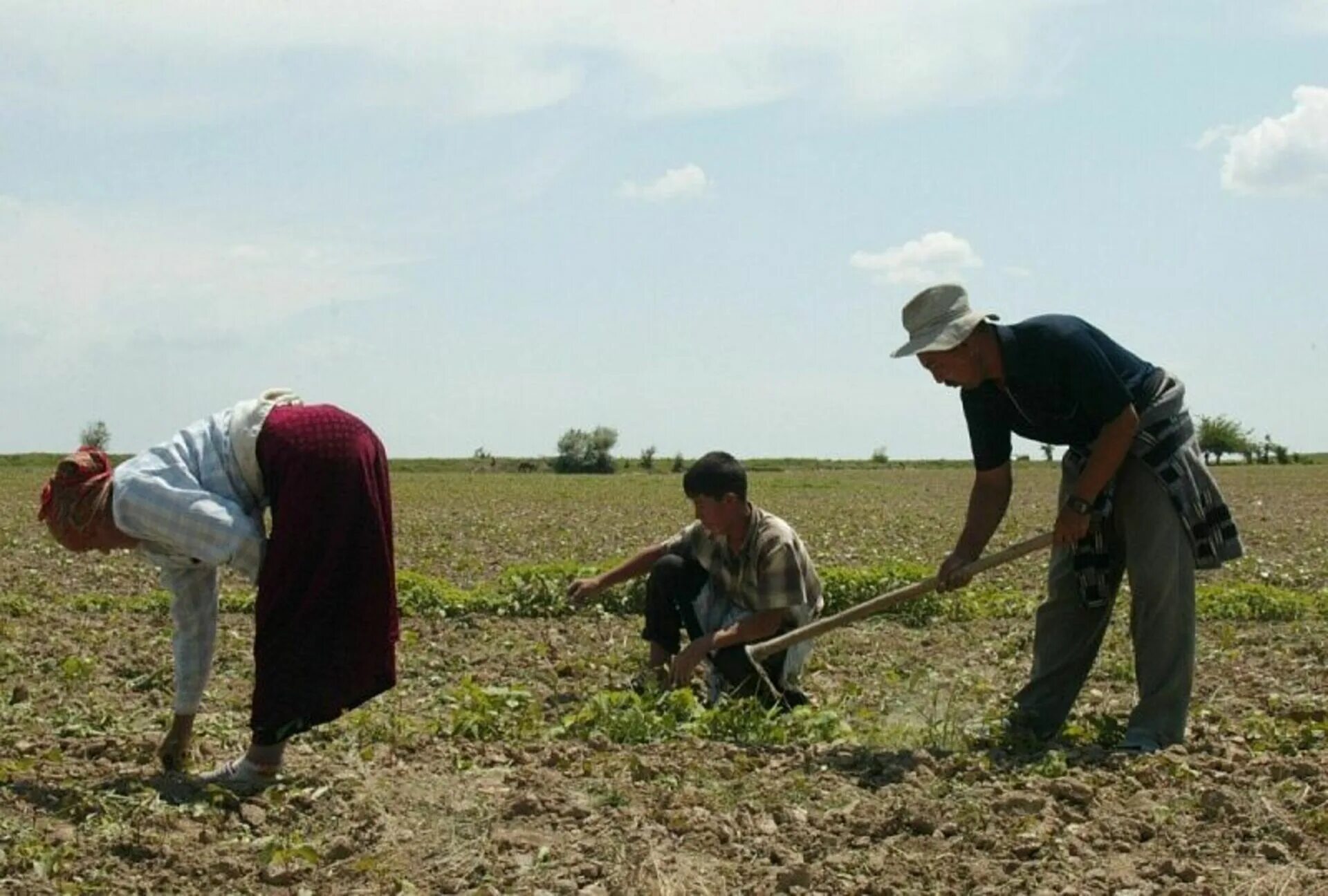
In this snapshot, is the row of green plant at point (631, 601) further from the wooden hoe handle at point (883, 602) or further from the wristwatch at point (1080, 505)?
the wristwatch at point (1080, 505)

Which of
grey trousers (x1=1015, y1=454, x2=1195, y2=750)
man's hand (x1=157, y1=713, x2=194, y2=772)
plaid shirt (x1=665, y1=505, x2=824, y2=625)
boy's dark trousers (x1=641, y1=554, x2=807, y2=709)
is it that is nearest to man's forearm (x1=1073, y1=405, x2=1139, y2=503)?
grey trousers (x1=1015, y1=454, x2=1195, y2=750)

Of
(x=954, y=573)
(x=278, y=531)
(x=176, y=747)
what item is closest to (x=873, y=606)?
(x=954, y=573)

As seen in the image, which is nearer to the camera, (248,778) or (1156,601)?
(248,778)

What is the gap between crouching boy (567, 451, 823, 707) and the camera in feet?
19.0

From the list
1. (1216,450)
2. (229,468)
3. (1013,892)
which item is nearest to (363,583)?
(229,468)

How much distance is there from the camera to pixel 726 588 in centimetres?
620

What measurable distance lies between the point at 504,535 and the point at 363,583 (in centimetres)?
1382

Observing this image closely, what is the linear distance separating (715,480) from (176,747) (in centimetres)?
207

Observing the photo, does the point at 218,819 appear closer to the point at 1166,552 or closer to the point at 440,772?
the point at 440,772

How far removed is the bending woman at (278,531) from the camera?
14.3ft

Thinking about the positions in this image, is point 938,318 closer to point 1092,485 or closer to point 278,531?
point 1092,485

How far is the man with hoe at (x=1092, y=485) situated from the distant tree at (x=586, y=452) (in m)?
51.8

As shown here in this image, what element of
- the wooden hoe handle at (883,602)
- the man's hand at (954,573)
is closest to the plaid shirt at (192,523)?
the wooden hoe handle at (883,602)

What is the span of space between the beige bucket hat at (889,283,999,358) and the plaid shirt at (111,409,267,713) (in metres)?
2.06
